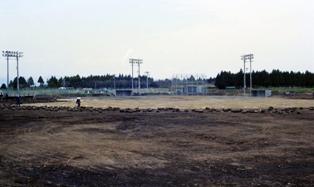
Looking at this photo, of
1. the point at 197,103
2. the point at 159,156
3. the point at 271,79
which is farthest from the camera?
the point at 271,79

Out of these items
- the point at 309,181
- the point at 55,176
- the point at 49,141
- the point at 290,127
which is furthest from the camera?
the point at 290,127

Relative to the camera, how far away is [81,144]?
64.6ft

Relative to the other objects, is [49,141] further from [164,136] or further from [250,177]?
[250,177]

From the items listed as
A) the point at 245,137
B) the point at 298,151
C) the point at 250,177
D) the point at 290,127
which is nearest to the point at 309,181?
the point at 250,177

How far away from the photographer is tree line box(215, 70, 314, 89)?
143 metres

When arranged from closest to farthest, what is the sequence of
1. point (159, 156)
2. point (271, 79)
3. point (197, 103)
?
point (159, 156)
point (197, 103)
point (271, 79)

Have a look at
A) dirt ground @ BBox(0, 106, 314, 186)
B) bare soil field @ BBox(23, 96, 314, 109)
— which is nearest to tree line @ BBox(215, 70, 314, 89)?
bare soil field @ BBox(23, 96, 314, 109)

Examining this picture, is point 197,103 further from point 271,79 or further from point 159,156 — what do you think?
point 271,79

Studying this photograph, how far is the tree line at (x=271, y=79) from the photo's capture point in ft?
468

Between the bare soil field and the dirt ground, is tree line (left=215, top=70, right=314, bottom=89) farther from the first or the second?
the dirt ground

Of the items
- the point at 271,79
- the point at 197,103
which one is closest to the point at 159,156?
the point at 197,103

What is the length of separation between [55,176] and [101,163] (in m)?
2.29

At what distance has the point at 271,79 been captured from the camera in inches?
5930

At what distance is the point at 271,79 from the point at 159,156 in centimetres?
13858
